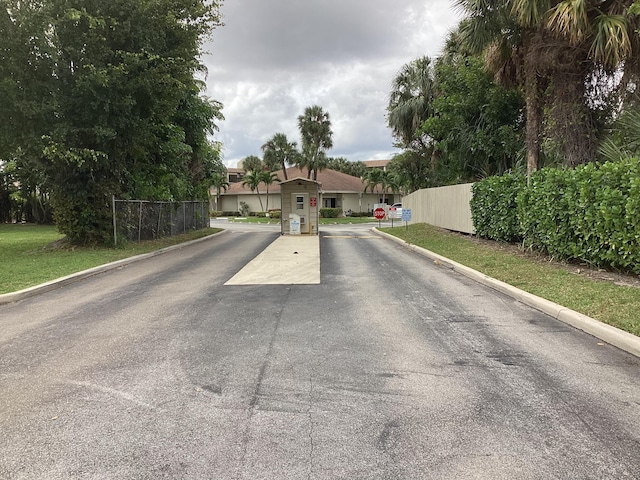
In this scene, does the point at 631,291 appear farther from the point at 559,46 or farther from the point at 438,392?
the point at 559,46

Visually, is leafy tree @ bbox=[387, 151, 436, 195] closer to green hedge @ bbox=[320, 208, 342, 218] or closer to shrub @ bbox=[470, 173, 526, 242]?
green hedge @ bbox=[320, 208, 342, 218]

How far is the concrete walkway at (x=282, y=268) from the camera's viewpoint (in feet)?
30.3

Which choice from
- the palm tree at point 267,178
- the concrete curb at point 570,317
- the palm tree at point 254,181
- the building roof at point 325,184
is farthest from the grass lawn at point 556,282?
the palm tree at point 254,181

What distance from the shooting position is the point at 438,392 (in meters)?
3.82

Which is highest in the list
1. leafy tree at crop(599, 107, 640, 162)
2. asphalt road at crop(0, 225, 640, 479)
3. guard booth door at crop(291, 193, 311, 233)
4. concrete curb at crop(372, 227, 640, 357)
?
leafy tree at crop(599, 107, 640, 162)

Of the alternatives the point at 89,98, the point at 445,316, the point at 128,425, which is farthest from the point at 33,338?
the point at 89,98

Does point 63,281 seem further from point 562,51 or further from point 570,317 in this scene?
point 562,51

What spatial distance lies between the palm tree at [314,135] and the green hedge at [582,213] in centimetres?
3578

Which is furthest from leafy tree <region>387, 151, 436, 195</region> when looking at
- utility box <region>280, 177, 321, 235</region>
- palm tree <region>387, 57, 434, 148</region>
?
utility box <region>280, 177, 321, 235</region>

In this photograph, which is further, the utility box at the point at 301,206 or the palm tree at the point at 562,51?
the utility box at the point at 301,206

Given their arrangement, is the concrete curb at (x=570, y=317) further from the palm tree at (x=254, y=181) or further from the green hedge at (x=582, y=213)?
the palm tree at (x=254, y=181)

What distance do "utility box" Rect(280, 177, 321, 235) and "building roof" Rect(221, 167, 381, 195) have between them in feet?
75.4

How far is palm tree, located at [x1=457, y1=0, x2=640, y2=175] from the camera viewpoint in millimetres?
10000

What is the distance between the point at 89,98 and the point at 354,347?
41.5 ft
